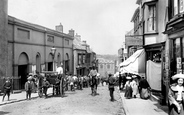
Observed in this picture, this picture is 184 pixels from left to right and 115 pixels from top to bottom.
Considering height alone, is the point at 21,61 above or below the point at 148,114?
above

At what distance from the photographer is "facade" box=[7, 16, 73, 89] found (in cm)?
2047

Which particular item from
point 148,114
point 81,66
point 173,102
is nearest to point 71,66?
point 81,66

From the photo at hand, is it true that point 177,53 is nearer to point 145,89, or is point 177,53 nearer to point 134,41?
point 145,89

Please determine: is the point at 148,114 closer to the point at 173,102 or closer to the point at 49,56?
the point at 173,102

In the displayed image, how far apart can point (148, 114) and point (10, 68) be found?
14.3m

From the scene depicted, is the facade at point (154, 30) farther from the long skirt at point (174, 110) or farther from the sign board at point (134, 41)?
the long skirt at point (174, 110)

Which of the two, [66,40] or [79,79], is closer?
[79,79]

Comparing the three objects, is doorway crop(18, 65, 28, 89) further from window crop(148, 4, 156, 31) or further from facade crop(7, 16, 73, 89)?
window crop(148, 4, 156, 31)

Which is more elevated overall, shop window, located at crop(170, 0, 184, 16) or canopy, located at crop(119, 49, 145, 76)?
shop window, located at crop(170, 0, 184, 16)

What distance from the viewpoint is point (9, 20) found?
19797 mm

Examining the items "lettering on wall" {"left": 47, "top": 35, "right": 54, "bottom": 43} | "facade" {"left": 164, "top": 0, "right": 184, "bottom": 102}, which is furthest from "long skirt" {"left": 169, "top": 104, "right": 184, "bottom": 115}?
"lettering on wall" {"left": 47, "top": 35, "right": 54, "bottom": 43}

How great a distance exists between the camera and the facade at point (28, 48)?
20469 millimetres

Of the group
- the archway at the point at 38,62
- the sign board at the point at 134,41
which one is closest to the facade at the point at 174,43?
the sign board at the point at 134,41

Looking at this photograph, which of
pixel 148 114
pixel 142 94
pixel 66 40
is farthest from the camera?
pixel 66 40
